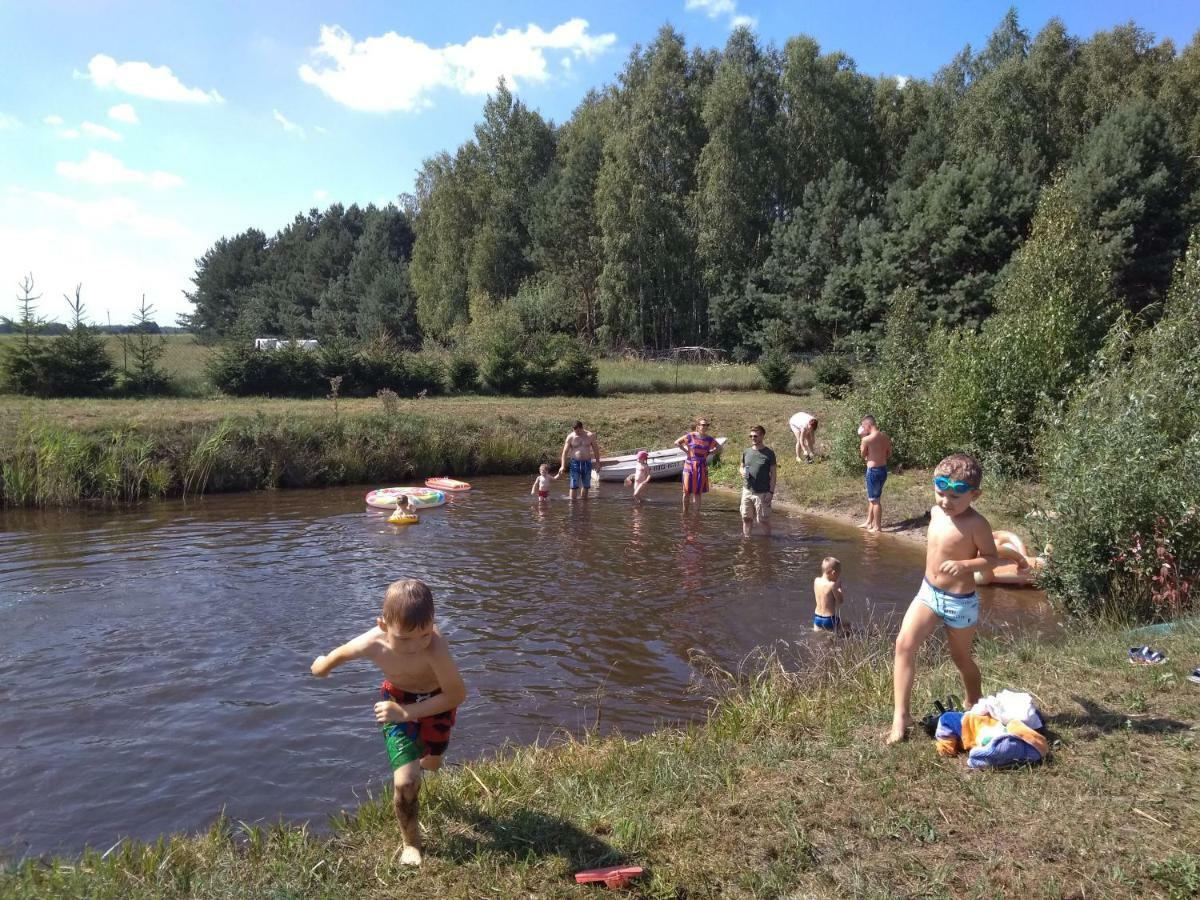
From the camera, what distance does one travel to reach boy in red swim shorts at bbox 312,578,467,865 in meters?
4.19

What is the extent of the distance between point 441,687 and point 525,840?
2.84 ft

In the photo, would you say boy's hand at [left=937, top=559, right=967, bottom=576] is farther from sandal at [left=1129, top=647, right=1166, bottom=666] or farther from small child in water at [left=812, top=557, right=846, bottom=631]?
small child in water at [left=812, top=557, right=846, bottom=631]

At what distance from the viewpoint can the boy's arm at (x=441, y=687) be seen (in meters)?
4.30

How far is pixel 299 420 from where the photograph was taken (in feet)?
68.1

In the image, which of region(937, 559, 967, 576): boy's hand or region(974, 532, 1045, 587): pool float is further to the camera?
region(974, 532, 1045, 587): pool float

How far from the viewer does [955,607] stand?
5.12 m

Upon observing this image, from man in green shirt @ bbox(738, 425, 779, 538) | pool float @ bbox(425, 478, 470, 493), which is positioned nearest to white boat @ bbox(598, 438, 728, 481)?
pool float @ bbox(425, 478, 470, 493)

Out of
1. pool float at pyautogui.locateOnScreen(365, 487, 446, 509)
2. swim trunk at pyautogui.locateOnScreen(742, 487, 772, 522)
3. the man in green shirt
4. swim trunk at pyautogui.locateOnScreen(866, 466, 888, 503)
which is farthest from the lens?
pool float at pyautogui.locateOnScreen(365, 487, 446, 509)

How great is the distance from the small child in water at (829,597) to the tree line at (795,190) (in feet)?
93.6

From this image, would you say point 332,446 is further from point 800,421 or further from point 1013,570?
point 1013,570

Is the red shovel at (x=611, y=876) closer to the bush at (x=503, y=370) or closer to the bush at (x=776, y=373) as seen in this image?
the bush at (x=503, y=370)

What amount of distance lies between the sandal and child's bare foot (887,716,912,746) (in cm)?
219

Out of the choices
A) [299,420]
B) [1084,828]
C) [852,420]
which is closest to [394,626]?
[1084,828]

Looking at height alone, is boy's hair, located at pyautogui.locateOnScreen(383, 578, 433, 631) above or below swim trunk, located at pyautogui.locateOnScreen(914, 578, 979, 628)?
above
